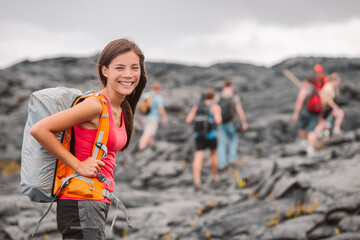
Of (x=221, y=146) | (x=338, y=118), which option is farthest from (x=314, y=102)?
(x=338, y=118)

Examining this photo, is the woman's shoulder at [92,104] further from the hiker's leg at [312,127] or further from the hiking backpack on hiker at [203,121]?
the hiker's leg at [312,127]

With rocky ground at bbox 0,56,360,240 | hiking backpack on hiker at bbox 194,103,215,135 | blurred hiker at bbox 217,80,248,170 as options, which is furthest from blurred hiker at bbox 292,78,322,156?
hiking backpack on hiker at bbox 194,103,215,135

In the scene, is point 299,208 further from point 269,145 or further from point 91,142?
point 269,145

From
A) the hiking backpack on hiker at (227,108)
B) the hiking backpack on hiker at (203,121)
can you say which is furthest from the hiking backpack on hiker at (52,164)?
the hiking backpack on hiker at (227,108)

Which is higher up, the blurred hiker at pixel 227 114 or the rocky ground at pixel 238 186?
the blurred hiker at pixel 227 114

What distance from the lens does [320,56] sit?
31531mm

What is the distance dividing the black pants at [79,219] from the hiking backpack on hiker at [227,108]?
27.1 ft

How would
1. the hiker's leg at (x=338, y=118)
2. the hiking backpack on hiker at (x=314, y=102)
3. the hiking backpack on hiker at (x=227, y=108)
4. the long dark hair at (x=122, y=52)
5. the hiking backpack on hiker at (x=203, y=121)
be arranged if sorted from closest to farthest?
1. the long dark hair at (x=122, y=52)
2. the hiking backpack on hiker at (x=203, y=121)
3. the hiking backpack on hiker at (x=314, y=102)
4. the hiking backpack on hiker at (x=227, y=108)
5. the hiker's leg at (x=338, y=118)

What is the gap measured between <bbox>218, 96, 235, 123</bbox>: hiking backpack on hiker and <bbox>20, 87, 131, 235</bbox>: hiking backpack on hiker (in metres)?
8.14

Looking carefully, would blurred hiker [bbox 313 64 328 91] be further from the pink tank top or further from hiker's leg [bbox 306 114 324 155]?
the pink tank top

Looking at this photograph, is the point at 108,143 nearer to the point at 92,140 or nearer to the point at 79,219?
the point at 92,140

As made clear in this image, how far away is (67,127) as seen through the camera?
227cm

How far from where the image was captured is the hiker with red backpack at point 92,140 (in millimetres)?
2256

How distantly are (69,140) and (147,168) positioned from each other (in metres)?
10.0
